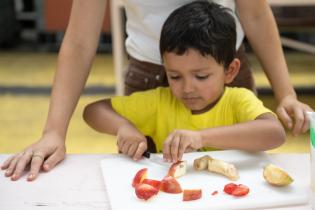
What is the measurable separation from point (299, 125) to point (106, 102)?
44cm

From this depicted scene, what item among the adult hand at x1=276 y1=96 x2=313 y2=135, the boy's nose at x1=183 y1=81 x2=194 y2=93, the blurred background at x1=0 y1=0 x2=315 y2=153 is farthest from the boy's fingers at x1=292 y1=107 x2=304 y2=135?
the blurred background at x1=0 y1=0 x2=315 y2=153

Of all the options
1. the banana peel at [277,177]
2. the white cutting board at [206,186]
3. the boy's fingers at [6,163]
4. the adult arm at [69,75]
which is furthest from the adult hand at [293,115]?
the boy's fingers at [6,163]

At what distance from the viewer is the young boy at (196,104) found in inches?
43.7

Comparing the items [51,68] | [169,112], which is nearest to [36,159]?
[169,112]

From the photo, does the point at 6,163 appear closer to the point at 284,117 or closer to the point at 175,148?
the point at 175,148

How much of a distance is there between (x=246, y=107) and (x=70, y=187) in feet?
1.44

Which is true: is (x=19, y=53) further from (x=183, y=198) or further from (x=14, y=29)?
(x=183, y=198)

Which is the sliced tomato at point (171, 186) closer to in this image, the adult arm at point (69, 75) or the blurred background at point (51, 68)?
the adult arm at point (69, 75)

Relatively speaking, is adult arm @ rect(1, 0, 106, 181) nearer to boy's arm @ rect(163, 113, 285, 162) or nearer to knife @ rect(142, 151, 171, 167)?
knife @ rect(142, 151, 171, 167)

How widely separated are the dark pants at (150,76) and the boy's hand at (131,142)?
0.92ft

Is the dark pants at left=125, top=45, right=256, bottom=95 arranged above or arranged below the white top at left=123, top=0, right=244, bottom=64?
below

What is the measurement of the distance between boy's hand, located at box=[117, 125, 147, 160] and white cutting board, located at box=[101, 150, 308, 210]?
0.05 ft

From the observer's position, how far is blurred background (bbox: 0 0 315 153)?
2961 mm

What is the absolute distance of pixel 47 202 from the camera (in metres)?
0.93
